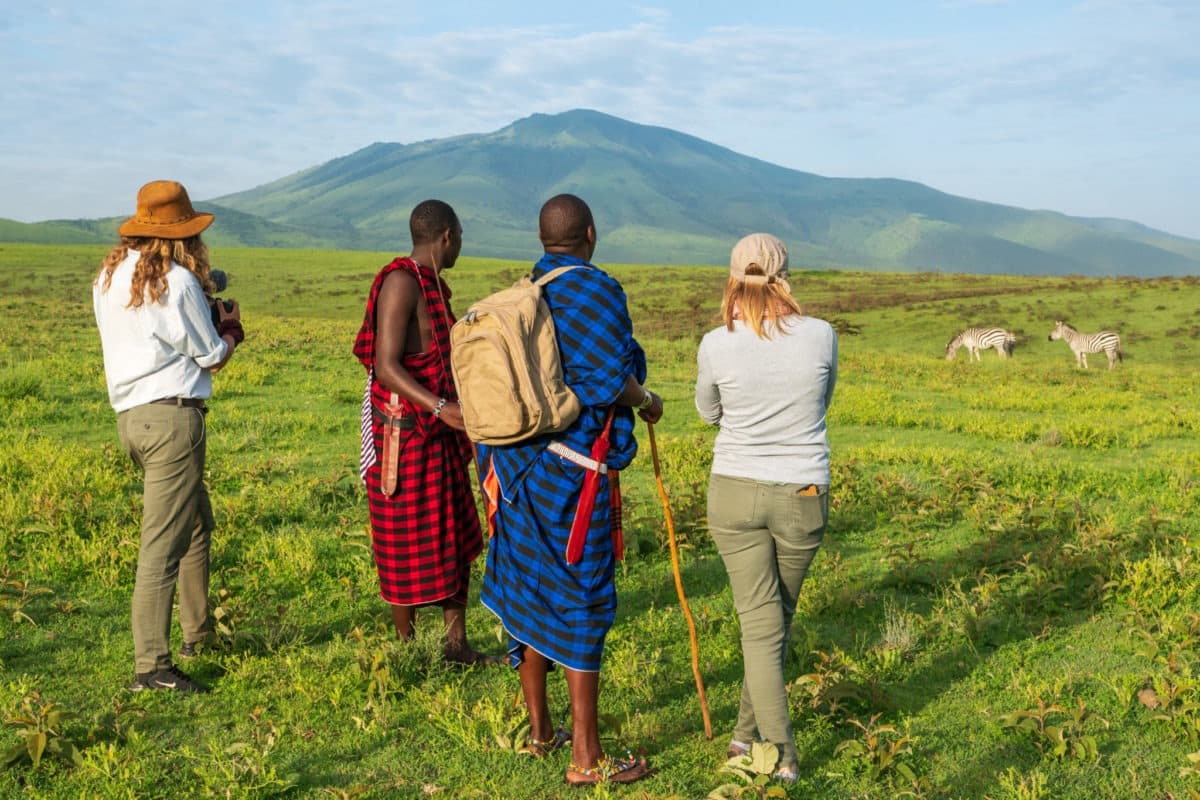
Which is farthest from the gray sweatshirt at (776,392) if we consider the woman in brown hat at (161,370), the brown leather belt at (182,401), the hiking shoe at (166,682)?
the hiking shoe at (166,682)

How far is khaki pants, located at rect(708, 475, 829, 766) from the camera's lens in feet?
13.5

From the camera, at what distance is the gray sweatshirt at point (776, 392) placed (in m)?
4.05

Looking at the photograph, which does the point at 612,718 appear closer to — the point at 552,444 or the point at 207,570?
the point at 552,444

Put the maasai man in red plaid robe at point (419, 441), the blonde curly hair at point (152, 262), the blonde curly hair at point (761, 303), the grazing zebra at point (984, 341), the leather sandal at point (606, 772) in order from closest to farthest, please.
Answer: the blonde curly hair at point (761, 303), the leather sandal at point (606, 772), the blonde curly hair at point (152, 262), the maasai man in red plaid robe at point (419, 441), the grazing zebra at point (984, 341)

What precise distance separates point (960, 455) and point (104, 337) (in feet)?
29.7

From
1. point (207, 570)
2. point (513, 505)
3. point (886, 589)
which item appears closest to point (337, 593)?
point (207, 570)

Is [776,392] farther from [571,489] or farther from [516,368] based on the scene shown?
[516,368]

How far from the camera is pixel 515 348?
154 inches

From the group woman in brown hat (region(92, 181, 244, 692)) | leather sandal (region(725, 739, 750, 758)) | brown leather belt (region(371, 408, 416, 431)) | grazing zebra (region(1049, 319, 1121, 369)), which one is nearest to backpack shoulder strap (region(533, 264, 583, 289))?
brown leather belt (region(371, 408, 416, 431))

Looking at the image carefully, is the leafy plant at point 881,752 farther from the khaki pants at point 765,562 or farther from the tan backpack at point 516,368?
the tan backpack at point 516,368

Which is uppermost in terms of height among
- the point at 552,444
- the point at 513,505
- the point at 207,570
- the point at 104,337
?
the point at 104,337

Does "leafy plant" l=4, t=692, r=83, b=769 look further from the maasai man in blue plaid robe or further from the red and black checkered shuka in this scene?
the maasai man in blue plaid robe

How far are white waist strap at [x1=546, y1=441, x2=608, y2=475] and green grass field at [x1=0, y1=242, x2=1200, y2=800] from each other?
4.29ft

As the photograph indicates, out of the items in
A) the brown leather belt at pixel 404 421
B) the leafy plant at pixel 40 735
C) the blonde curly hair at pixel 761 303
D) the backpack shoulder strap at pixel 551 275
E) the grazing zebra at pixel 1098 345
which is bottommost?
the leafy plant at pixel 40 735
